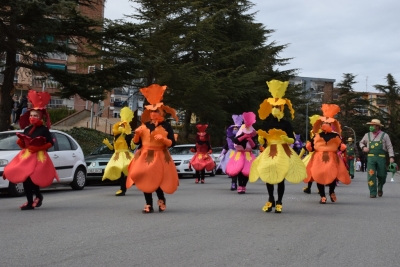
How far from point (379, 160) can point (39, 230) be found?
30.8 feet

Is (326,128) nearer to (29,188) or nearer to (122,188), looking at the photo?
(122,188)

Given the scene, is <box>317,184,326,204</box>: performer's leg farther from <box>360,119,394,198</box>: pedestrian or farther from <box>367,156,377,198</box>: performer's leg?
<box>367,156,377,198</box>: performer's leg

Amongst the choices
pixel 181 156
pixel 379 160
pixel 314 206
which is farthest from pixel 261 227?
pixel 181 156

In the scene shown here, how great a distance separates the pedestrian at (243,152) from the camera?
16516mm

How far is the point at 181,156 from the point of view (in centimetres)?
2795

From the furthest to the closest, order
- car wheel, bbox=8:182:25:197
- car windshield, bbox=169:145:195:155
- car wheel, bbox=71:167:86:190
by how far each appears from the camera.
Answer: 1. car windshield, bbox=169:145:195:155
2. car wheel, bbox=71:167:86:190
3. car wheel, bbox=8:182:25:197

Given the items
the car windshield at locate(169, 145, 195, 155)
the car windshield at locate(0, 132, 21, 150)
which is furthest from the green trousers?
the car windshield at locate(169, 145, 195, 155)

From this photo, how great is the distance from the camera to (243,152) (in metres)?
17.2

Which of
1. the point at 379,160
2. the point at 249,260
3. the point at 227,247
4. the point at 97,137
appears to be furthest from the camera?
the point at 97,137

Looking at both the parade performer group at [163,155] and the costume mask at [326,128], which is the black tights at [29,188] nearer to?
the parade performer group at [163,155]

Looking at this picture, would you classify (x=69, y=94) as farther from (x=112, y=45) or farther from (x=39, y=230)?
(x=39, y=230)

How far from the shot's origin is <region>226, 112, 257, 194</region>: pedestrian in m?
16.5

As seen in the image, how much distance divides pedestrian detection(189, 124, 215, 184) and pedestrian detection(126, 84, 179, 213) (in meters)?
11.3

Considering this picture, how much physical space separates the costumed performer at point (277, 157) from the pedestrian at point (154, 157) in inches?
59.5
